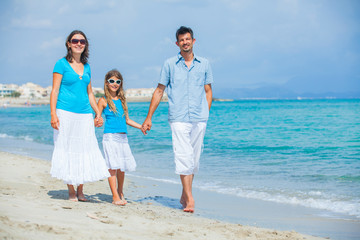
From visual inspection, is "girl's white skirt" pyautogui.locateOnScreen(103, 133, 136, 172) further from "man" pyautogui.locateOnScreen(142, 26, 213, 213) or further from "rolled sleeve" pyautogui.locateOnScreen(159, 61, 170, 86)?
"rolled sleeve" pyautogui.locateOnScreen(159, 61, 170, 86)

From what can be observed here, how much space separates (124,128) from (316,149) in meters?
9.16

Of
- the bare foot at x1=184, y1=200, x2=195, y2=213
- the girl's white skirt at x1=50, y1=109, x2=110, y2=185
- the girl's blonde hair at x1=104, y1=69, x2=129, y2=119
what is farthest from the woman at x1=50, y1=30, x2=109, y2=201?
the bare foot at x1=184, y1=200, x2=195, y2=213

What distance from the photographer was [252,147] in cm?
1358

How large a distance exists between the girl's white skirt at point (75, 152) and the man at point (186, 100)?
91 cm

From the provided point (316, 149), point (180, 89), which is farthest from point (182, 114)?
point (316, 149)

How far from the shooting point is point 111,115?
518 centimetres

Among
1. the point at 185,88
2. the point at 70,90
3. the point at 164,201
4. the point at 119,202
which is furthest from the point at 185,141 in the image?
the point at 70,90

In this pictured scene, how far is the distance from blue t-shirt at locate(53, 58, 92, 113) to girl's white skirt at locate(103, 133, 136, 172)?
2.08 feet

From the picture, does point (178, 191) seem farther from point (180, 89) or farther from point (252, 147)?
point (252, 147)

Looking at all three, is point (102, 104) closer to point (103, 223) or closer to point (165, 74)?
point (165, 74)

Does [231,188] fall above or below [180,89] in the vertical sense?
below

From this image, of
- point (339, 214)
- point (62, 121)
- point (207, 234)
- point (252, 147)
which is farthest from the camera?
point (252, 147)

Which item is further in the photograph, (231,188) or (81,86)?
(231,188)

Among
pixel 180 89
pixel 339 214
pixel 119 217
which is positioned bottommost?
pixel 339 214
